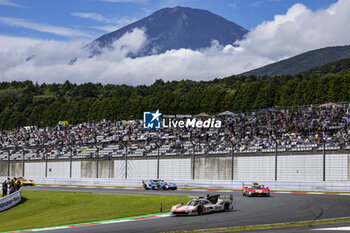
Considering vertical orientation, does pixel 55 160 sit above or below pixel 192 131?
below

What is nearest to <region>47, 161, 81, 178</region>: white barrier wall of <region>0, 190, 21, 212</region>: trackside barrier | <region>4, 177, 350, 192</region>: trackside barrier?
<region>4, 177, 350, 192</region>: trackside barrier

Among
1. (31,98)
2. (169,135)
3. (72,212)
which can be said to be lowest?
(72,212)

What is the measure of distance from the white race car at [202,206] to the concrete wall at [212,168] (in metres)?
17.3

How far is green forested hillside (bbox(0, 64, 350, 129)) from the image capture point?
279ft

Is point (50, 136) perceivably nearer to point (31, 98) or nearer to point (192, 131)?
point (192, 131)

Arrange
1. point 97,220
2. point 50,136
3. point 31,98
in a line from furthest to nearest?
point 31,98 < point 50,136 < point 97,220

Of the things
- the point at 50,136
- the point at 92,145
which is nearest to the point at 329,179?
the point at 92,145

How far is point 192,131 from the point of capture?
188ft

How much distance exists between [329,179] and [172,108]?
224 feet

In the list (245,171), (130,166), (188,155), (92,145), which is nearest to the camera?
(245,171)

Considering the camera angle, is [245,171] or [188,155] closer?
[245,171]

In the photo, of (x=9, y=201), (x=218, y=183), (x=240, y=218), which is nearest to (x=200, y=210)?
(x=240, y=218)

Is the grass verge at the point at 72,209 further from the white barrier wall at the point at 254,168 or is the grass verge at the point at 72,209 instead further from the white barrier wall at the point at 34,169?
the white barrier wall at the point at 34,169

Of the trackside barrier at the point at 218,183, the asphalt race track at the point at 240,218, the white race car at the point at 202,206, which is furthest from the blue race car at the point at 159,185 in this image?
the white race car at the point at 202,206
